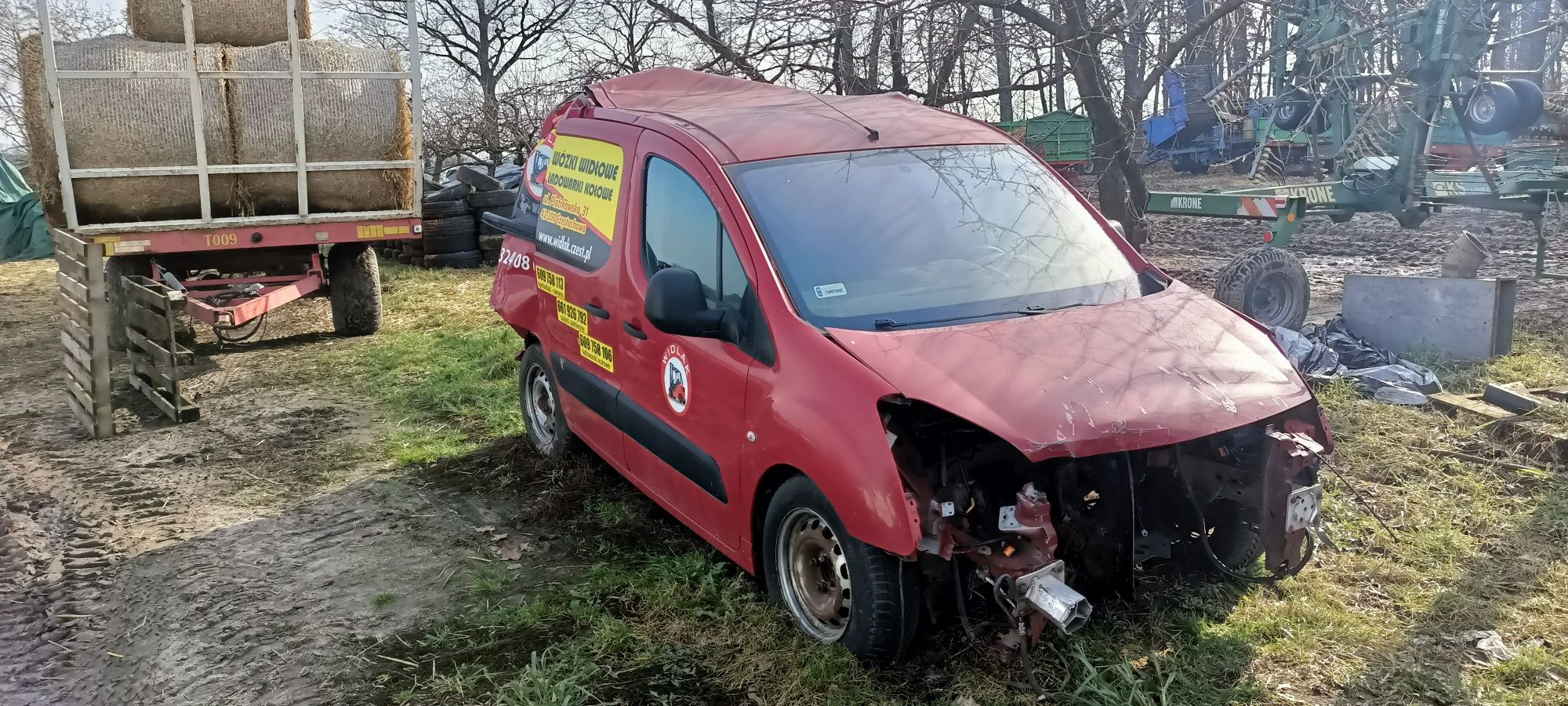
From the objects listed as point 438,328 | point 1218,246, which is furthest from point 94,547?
point 1218,246

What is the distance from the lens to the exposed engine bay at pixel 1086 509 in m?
3.22

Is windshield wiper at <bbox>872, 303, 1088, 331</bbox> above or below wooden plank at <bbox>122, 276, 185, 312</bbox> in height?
above

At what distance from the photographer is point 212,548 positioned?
200 inches

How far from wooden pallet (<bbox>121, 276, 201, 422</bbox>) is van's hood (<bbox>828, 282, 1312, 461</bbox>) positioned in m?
5.34

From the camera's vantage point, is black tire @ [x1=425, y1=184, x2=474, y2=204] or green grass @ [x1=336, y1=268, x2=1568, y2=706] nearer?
green grass @ [x1=336, y1=268, x2=1568, y2=706]

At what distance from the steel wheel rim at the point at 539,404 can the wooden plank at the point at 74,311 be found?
2.83 m

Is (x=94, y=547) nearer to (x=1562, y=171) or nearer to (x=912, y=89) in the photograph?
(x=912, y=89)

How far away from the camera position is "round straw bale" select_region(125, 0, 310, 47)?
8727mm

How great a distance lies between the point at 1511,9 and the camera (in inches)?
Answer: 370

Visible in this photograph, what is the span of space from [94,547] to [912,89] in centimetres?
702

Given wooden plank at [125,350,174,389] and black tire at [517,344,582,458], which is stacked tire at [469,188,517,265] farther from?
black tire at [517,344,582,458]

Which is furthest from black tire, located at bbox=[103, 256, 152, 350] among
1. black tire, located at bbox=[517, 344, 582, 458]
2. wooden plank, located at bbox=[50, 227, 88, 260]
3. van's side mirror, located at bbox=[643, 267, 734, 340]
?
van's side mirror, located at bbox=[643, 267, 734, 340]

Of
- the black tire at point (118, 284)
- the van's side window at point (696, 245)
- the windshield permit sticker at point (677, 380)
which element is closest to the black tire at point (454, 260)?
the black tire at point (118, 284)

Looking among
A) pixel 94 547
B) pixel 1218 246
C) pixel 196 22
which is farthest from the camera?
pixel 1218 246
